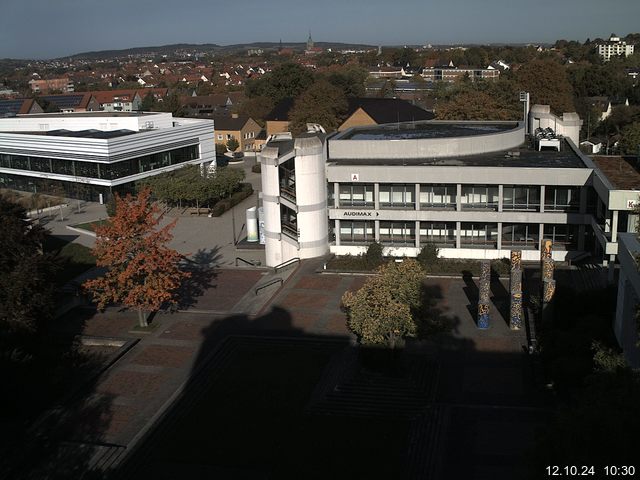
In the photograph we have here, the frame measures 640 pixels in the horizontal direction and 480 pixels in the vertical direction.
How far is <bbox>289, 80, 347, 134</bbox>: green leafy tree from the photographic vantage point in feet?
240

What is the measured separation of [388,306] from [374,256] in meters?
13.0

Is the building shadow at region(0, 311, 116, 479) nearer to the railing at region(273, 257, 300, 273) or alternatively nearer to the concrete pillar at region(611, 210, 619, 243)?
the railing at region(273, 257, 300, 273)

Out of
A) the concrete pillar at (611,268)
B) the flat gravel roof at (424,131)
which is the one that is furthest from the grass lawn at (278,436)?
the flat gravel roof at (424,131)

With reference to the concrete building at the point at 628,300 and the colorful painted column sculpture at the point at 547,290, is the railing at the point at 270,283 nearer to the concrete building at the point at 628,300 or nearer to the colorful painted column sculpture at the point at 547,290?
the colorful painted column sculpture at the point at 547,290

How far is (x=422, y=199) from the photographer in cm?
3869

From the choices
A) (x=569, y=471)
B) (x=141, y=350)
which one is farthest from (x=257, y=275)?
(x=569, y=471)

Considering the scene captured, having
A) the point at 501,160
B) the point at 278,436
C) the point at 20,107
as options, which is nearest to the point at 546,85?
the point at 501,160

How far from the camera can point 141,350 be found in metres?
27.6

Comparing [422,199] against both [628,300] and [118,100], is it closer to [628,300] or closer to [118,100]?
[628,300]

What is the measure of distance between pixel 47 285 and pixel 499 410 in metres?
17.2

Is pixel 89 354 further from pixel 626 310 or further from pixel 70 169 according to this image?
pixel 70 169

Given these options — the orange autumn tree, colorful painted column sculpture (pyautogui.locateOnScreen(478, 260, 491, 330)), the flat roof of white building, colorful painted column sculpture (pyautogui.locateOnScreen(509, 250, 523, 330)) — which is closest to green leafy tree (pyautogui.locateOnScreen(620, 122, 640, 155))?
colorful painted column sculpture (pyautogui.locateOnScreen(509, 250, 523, 330))

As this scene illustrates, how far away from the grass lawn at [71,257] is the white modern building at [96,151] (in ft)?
42.3

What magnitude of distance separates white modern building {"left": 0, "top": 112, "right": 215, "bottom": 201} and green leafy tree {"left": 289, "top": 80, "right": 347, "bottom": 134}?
10.4m
